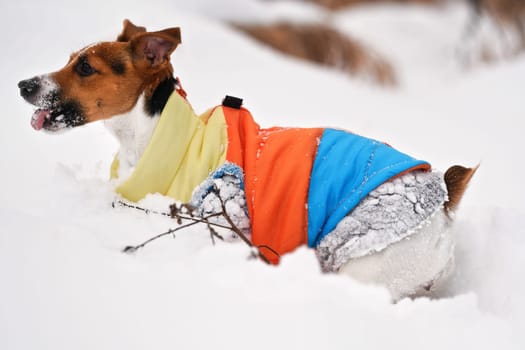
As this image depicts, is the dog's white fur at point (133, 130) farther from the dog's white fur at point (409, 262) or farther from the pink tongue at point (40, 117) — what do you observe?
the dog's white fur at point (409, 262)

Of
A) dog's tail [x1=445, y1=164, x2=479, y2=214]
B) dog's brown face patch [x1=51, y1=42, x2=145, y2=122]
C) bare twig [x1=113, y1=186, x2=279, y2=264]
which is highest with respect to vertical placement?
dog's brown face patch [x1=51, y1=42, x2=145, y2=122]

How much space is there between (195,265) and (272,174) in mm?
417

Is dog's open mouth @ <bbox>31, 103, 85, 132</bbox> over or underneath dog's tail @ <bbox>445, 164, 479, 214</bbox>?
over

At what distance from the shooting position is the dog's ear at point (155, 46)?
1646 millimetres

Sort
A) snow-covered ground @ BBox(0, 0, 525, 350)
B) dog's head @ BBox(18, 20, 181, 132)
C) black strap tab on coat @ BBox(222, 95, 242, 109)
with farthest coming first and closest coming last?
1. black strap tab on coat @ BBox(222, 95, 242, 109)
2. dog's head @ BBox(18, 20, 181, 132)
3. snow-covered ground @ BBox(0, 0, 525, 350)

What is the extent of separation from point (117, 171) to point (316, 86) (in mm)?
2238

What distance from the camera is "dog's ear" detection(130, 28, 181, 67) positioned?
5.40 feet

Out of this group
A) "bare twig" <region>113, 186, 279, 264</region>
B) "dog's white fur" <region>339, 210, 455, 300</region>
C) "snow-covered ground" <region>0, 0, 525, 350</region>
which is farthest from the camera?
"dog's white fur" <region>339, 210, 455, 300</region>

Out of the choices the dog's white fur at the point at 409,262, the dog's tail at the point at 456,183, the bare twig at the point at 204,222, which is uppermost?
the bare twig at the point at 204,222

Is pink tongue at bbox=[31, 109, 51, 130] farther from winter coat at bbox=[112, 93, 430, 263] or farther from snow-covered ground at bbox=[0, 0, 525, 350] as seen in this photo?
winter coat at bbox=[112, 93, 430, 263]

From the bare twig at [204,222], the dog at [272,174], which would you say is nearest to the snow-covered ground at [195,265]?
the bare twig at [204,222]

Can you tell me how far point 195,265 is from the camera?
4.27 feet

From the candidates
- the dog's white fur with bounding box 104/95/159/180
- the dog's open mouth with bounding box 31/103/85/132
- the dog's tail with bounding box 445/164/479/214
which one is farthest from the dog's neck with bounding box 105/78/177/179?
the dog's tail with bounding box 445/164/479/214

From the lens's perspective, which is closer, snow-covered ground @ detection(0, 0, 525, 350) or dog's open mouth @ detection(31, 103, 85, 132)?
snow-covered ground @ detection(0, 0, 525, 350)
